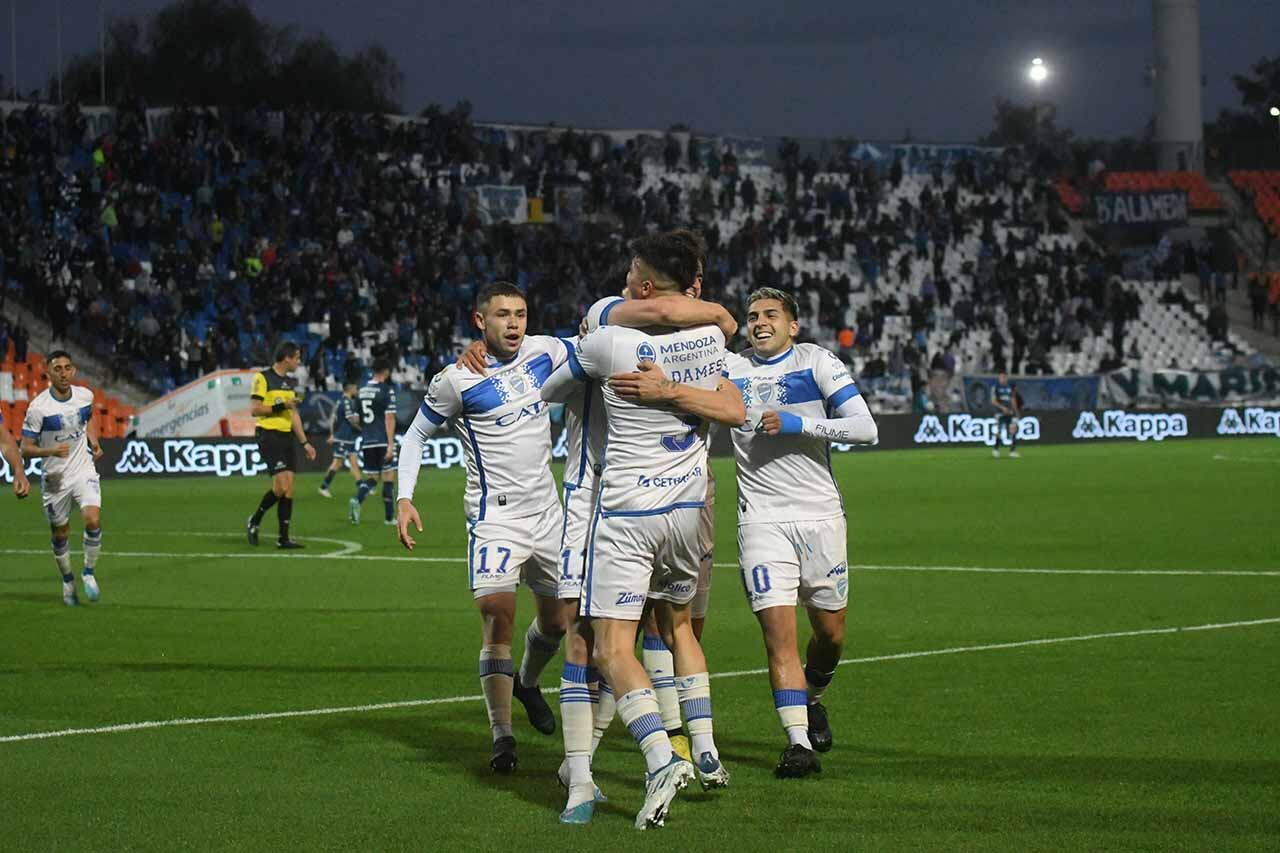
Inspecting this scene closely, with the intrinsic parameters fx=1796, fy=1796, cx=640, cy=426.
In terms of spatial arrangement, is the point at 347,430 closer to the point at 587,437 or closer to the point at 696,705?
the point at 587,437

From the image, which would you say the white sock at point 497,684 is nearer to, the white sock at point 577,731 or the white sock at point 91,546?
the white sock at point 577,731

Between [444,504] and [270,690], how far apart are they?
1757 cm

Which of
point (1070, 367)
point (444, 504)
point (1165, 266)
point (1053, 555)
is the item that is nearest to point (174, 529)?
point (444, 504)

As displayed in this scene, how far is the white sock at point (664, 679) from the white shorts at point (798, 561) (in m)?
0.62

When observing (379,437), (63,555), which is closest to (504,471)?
(63,555)

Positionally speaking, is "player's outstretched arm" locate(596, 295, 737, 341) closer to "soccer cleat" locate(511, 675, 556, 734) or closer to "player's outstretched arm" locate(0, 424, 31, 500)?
"soccer cleat" locate(511, 675, 556, 734)

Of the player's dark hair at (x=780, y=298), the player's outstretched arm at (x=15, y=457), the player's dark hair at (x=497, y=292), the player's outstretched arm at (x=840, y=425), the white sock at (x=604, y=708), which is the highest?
the player's dark hair at (x=497, y=292)

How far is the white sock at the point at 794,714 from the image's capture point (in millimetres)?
8148

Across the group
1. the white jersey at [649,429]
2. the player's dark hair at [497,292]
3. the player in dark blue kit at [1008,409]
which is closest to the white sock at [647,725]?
the white jersey at [649,429]

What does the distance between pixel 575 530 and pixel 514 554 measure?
0.85 meters

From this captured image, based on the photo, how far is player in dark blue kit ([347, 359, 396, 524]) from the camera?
1012 inches

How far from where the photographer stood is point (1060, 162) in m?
65.9

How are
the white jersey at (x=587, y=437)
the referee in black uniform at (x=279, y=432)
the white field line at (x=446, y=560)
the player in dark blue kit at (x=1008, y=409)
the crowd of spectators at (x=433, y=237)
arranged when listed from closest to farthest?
the white jersey at (x=587, y=437) → the white field line at (x=446, y=560) → the referee in black uniform at (x=279, y=432) → the crowd of spectators at (x=433, y=237) → the player in dark blue kit at (x=1008, y=409)

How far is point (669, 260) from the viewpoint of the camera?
288 inches
